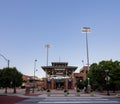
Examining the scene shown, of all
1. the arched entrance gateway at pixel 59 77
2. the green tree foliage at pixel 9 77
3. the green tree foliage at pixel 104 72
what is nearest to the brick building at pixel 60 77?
the arched entrance gateway at pixel 59 77

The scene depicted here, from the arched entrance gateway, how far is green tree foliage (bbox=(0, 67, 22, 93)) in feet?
99.6

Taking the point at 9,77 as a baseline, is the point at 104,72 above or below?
above

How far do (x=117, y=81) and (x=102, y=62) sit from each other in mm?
6191

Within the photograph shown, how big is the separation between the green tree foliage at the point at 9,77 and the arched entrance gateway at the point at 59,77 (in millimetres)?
30366

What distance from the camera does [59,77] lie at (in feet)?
317

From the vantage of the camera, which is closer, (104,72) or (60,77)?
(104,72)

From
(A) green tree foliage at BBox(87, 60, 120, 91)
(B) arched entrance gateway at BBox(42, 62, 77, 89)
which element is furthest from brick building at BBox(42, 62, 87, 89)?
(A) green tree foliage at BBox(87, 60, 120, 91)

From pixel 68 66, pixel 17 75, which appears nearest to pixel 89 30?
pixel 17 75

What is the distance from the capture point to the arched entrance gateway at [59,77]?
313ft

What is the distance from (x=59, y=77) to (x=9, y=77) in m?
35.6

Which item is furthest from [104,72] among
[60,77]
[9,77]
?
[60,77]

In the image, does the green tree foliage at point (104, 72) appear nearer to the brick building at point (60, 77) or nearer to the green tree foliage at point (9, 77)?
the green tree foliage at point (9, 77)

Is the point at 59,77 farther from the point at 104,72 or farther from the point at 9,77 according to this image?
the point at 104,72

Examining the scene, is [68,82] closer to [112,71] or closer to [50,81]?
[50,81]
